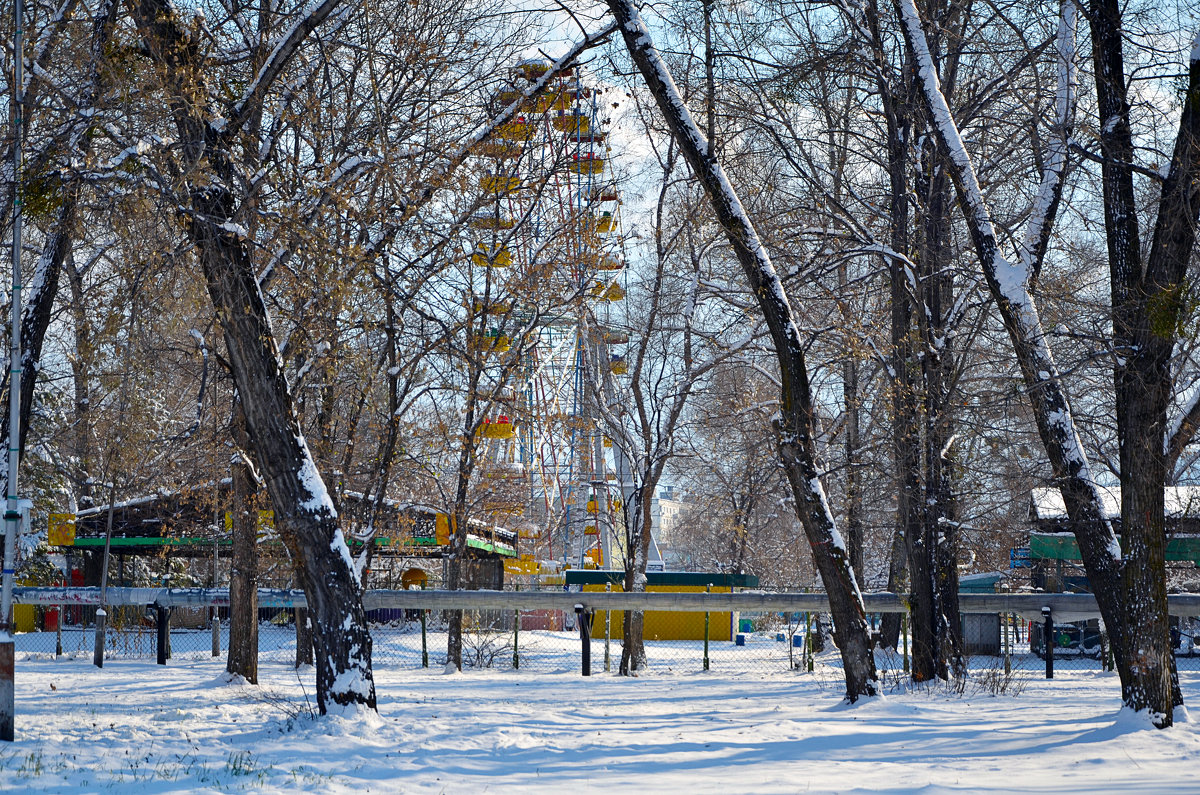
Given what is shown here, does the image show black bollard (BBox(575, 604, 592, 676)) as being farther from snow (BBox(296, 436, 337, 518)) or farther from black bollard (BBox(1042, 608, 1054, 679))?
snow (BBox(296, 436, 337, 518))

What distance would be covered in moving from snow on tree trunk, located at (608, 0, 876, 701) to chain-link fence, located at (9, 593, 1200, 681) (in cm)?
305

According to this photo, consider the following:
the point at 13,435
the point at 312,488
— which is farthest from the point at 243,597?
the point at 13,435

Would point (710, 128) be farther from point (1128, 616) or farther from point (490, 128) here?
point (1128, 616)

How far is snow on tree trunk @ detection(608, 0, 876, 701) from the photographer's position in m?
10.3

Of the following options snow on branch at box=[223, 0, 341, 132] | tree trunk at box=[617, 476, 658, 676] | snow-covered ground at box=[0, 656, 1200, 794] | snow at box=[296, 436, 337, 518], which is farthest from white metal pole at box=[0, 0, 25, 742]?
tree trunk at box=[617, 476, 658, 676]

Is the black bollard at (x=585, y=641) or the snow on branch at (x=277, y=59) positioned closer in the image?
the snow on branch at (x=277, y=59)

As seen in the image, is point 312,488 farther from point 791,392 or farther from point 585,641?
point 585,641

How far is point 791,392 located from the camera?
1066 centimetres

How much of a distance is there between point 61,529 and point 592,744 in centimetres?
1969

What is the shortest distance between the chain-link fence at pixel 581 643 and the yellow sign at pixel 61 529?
6.15 feet

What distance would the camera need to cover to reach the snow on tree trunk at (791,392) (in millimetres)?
10341

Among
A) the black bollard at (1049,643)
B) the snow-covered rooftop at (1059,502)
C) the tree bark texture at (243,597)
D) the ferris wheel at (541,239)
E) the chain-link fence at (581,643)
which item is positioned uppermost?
the ferris wheel at (541,239)

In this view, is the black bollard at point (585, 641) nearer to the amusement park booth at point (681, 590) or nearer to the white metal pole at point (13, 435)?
the white metal pole at point (13, 435)

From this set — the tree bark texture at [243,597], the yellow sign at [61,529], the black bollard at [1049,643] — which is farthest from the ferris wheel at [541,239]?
the yellow sign at [61,529]
